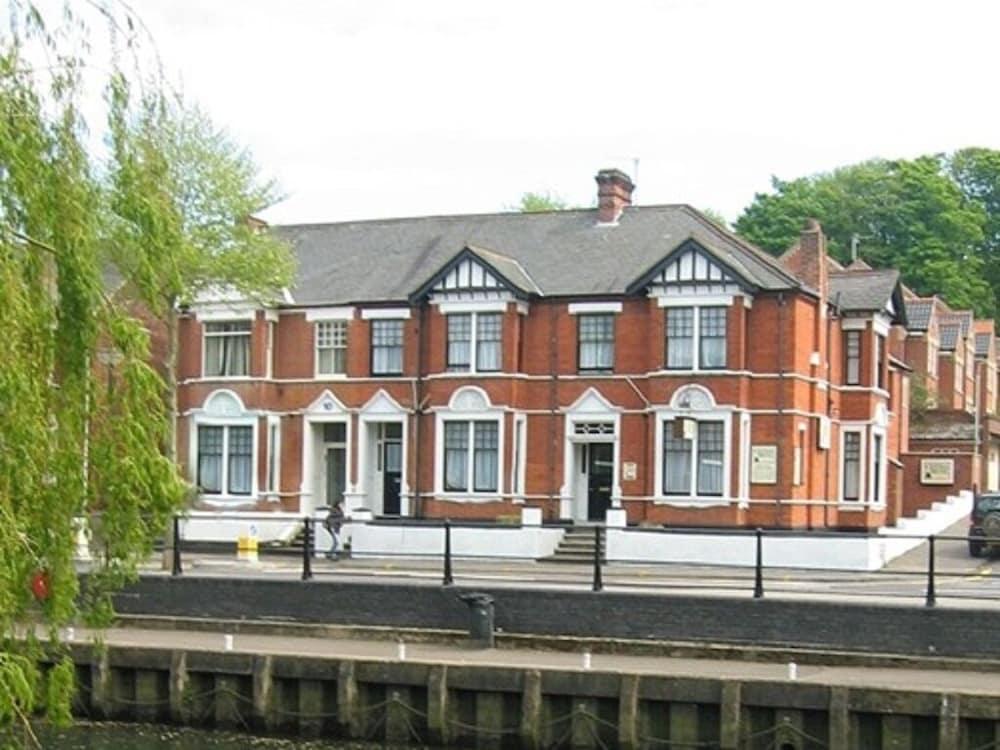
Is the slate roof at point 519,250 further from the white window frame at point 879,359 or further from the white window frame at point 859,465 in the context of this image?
the white window frame at point 859,465

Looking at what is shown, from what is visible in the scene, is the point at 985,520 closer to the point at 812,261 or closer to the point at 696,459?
the point at 696,459

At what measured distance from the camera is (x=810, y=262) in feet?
135

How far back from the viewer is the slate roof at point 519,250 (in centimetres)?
4191

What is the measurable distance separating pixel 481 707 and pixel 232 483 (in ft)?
75.1

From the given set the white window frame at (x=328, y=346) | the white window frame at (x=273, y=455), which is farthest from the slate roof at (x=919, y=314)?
the white window frame at (x=273, y=455)

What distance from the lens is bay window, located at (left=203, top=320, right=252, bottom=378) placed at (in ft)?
146

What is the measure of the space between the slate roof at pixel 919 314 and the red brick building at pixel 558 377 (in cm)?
1910

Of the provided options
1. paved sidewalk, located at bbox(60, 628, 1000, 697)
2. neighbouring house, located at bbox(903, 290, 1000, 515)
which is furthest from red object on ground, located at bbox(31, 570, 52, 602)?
neighbouring house, located at bbox(903, 290, 1000, 515)

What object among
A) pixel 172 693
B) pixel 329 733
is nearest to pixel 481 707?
pixel 329 733

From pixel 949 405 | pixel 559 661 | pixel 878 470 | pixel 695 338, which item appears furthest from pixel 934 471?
pixel 559 661

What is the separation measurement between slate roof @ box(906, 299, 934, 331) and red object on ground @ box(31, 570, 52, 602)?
53888 millimetres

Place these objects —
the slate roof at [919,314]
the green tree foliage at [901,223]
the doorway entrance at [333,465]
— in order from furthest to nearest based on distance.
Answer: the green tree foliage at [901,223] < the slate roof at [919,314] < the doorway entrance at [333,465]

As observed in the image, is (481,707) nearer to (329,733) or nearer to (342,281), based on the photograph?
(329,733)

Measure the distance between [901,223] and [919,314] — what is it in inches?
936
